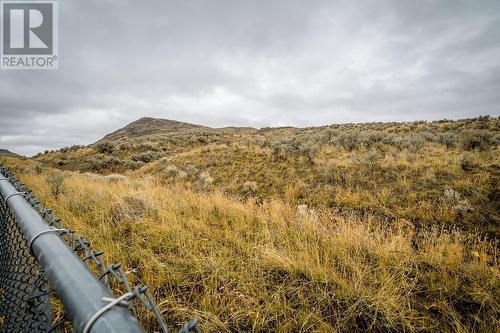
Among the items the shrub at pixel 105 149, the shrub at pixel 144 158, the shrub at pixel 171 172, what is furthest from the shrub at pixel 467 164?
the shrub at pixel 105 149

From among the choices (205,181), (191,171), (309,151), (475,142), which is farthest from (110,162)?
(475,142)

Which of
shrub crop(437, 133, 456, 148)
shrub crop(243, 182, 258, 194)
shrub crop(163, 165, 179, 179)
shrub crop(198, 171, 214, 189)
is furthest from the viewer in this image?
shrub crop(163, 165, 179, 179)

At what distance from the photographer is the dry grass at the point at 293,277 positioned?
7.14 feet

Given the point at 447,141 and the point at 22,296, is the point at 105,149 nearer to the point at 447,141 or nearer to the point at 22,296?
the point at 22,296

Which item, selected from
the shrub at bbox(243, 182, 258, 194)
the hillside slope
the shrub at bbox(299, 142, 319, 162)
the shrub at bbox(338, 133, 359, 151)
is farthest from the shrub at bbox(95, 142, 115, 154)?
the shrub at bbox(338, 133, 359, 151)

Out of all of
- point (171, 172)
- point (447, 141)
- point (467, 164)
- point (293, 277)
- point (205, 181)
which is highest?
point (447, 141)

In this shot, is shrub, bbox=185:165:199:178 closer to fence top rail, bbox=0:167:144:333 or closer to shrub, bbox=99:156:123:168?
shrub, bbox=99:156:123:168

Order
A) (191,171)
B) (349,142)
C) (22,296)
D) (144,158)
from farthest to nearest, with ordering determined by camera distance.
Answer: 1. (144,158)
2. (349,142)
3. (191,171)
4. (22,296)

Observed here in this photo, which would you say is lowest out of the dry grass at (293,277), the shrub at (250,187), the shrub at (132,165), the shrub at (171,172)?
the dry grass at (293,277)

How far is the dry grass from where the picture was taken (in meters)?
2.18

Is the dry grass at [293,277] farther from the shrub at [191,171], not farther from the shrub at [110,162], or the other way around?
the shrub at [110,162]

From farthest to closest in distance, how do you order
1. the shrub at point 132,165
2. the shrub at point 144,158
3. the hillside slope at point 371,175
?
the shrub at point 144,158, the shrub at point 132,165, the hillside slope at point 371,175

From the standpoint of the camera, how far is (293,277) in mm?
2758

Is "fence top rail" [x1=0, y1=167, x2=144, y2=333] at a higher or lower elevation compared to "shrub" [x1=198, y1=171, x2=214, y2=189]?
higher
